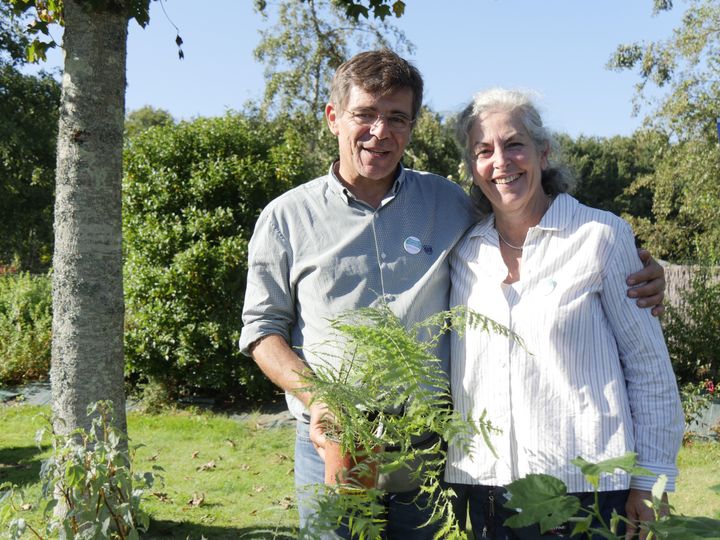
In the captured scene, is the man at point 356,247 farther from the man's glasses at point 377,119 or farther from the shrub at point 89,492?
the shrub at point 89,492

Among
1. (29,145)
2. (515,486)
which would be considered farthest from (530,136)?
(29,145)

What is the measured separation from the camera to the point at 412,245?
2342 millimetres

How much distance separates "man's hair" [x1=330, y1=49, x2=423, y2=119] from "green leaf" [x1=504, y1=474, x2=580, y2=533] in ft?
4.92

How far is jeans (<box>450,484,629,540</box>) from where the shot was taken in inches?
79.5

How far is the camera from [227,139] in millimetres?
8289

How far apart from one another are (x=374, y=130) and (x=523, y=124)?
49 cm

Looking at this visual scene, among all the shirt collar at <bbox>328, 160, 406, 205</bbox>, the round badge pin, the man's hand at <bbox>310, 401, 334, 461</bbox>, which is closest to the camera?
the man's hand at <bbox>310, 401, 334, 461</bbox>

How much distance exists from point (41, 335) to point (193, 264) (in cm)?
405

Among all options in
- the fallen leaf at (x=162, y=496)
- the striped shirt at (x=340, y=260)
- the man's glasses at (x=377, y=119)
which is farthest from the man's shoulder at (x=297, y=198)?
the fallen leaf at (x=162, y=496)

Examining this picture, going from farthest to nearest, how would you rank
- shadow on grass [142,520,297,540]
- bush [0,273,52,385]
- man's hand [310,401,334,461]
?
bush [0,273,52,385] → shadow on grass [142,520,297,540] → man's hand [310,401,334,461]

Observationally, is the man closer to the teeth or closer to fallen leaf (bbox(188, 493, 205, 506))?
the teeth

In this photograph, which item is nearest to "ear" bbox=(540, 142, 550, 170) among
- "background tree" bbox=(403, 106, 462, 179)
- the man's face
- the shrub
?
the man's face

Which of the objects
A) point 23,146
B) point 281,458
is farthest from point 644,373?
point 23,146

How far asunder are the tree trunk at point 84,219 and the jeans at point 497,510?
2.02 m
